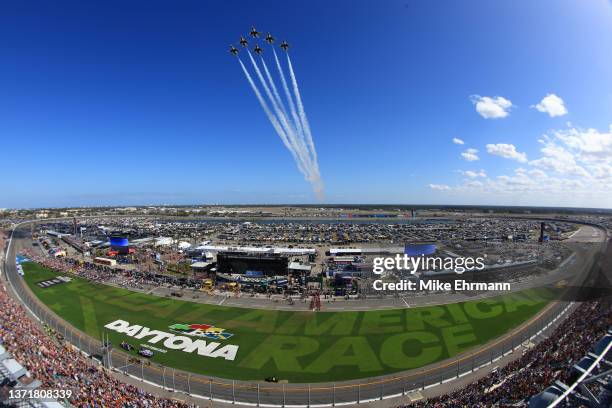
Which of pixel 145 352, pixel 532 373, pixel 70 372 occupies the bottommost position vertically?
pixel 145 352

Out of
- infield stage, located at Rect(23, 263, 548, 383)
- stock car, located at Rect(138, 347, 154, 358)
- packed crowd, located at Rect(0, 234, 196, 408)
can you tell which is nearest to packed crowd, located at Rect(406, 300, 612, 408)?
infield stage, located at Rect(23, 263, 548, 383)

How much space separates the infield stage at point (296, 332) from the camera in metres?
27.3

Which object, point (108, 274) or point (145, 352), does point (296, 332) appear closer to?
point (145, 352)

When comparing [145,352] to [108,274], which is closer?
[145,352]

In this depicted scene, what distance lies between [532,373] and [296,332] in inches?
849

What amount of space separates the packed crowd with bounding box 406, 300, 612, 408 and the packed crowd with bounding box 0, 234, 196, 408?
19.6m

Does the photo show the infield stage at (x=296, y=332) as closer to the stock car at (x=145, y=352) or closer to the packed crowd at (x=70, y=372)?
the stock car at (x=145, y=352)

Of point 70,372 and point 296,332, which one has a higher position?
point 70,372

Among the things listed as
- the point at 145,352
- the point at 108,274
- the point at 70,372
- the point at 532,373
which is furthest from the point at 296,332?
the point at 108,274

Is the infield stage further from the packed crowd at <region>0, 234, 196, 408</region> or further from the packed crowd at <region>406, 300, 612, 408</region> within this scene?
the packed crowd at <region>406, 300, 612, 408</region>

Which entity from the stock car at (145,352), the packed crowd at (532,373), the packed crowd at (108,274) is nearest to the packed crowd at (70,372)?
the stock car at (145,352)

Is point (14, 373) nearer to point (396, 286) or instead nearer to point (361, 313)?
point (361, 313)

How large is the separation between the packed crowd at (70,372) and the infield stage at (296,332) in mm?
4747

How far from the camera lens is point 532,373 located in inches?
768
